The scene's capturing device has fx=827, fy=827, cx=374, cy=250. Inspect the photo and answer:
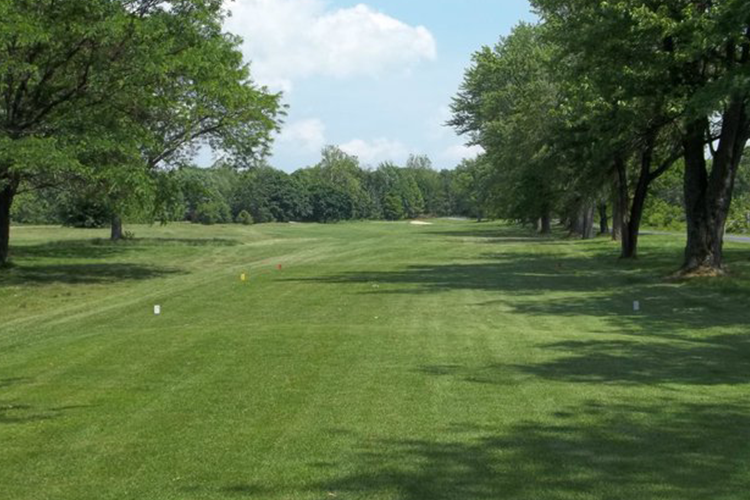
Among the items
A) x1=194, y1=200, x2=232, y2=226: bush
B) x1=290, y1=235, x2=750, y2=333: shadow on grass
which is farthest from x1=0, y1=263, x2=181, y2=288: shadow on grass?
x1=194, y1=200, x2=232, y2=226: bush

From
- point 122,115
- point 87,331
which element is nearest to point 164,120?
point 122,115

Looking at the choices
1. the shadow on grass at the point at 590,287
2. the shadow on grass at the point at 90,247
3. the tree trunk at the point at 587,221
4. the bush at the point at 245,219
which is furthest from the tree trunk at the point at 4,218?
the bush at the point at 245,219

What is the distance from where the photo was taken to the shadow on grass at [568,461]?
18.1ft

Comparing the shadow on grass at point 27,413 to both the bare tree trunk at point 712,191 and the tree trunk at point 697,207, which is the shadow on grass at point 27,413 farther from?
the tree trunk at point 697,207

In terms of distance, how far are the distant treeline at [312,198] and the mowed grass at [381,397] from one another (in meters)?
31.3

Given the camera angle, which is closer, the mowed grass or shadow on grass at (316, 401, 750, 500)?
shadow on grass at (316, 401, 750, 500)

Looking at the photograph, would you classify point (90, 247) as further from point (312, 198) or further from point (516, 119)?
point (312, 198)

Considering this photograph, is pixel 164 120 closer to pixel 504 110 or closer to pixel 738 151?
pixel 738 151

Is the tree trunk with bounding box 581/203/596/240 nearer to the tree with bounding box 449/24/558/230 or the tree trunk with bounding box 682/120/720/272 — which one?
the tree with bounding box 449/24/558/230

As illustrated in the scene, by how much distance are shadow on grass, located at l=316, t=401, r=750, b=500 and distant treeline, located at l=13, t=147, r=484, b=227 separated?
4153 centimetres

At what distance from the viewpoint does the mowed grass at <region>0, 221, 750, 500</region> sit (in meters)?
5.91

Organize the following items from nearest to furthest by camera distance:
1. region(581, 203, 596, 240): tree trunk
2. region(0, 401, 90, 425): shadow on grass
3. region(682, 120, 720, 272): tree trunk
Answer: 1. region(0, 401, 90, 425): shadow on grass
2. region(682, 120, 720, 272): tree trunk
3. region(581, 203, 596, 240): tree trunk

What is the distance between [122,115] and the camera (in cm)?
2792

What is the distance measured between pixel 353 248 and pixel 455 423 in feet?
131
